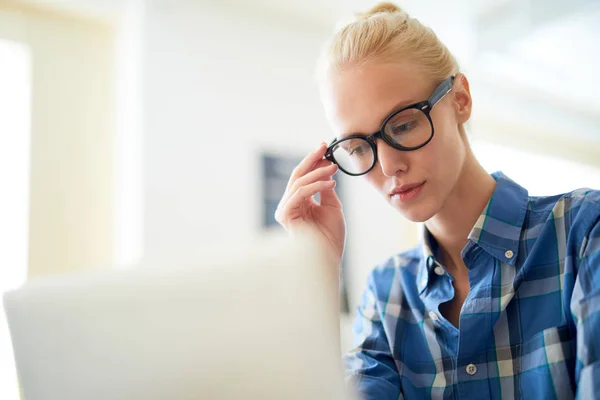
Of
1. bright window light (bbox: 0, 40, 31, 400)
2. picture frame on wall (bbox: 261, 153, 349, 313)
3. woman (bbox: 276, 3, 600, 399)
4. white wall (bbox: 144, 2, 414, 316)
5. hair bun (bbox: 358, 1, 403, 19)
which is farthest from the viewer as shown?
picture frame on wall (bbox: 261, 153, 349, 313)

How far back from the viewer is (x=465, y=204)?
107cm

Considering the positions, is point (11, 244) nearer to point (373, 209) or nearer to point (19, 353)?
point (373, 209)

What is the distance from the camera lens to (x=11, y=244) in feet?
8.82

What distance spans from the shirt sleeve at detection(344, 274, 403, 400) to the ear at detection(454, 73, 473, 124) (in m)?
0.37

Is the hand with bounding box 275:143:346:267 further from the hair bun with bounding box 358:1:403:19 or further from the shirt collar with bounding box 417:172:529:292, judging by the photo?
the hair bun with bounding box 358:1:403:19

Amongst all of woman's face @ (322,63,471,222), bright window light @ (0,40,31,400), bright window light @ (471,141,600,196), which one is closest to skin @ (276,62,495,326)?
woman's face @ (322,63,471,222)

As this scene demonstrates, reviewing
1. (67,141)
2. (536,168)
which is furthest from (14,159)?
(536,168)

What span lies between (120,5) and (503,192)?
2690mm

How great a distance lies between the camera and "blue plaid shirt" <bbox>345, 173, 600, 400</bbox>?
0.85 metres

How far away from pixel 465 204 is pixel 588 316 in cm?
33

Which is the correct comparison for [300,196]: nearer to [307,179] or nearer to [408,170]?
[307,179]

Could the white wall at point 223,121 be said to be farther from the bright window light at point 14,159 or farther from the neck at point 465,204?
the neck at point 465,204

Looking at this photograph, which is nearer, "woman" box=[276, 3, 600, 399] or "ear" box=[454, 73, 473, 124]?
"woman" box=[276, 3, 600, 399]

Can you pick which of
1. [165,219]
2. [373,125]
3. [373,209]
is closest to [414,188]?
[373,125]
